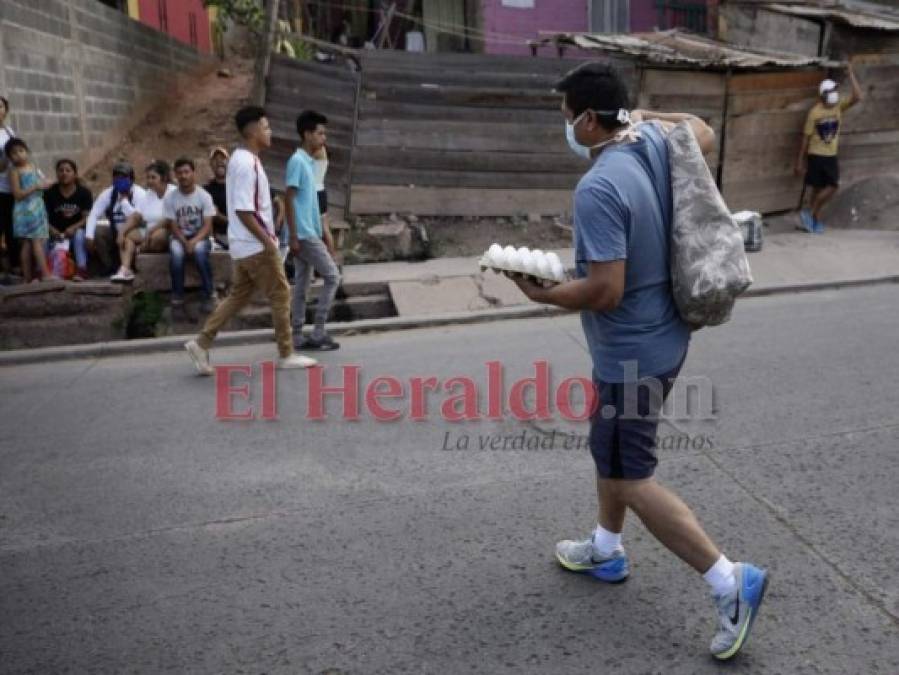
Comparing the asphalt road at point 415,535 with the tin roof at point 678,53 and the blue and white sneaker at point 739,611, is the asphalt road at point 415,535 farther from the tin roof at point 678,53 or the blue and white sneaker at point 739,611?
the tin roof at point 678,53

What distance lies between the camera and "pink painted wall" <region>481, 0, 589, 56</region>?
15977mm

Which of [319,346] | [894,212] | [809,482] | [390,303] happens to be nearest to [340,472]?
[809,482]

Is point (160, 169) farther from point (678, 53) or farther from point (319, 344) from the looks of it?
point (678, 53)

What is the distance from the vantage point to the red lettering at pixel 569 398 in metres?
5.24

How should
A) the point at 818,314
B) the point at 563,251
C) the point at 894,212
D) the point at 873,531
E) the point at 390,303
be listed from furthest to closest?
the point at 894,212, the point at 563,251, the point at 390,303, the point at 818,314, the point at 873,531

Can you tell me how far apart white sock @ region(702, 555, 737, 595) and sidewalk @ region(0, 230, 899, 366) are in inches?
211

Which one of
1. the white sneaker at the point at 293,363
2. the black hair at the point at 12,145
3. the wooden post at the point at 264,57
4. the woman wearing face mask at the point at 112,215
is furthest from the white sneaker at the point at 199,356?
the wooden post at the point at 264,57

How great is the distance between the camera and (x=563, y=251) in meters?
10.2

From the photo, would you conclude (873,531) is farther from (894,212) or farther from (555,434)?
(894,212)

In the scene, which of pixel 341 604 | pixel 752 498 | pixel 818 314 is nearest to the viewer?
pixel 341 604

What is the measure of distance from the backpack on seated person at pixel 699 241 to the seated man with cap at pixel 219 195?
6.73 metres

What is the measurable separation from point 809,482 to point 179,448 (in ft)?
10.9

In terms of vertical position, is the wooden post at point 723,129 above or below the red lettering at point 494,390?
above

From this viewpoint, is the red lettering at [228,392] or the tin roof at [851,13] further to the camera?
the tin roof at [851,13]
